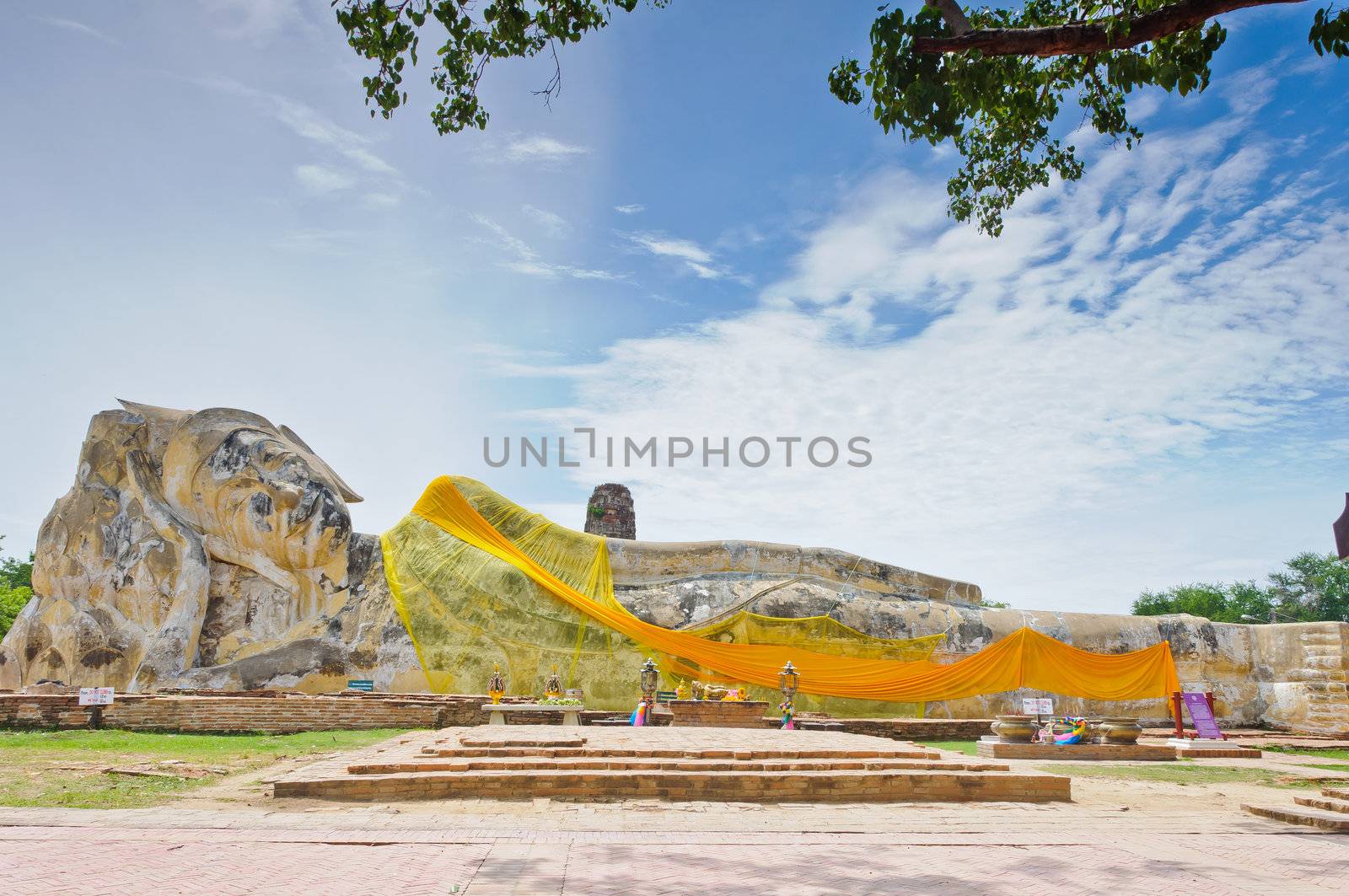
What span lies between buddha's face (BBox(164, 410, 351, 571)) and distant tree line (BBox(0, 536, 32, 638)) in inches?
490

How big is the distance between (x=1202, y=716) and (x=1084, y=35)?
11.3m

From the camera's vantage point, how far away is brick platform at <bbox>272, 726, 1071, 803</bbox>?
7.07 meters

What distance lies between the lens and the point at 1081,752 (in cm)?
1176

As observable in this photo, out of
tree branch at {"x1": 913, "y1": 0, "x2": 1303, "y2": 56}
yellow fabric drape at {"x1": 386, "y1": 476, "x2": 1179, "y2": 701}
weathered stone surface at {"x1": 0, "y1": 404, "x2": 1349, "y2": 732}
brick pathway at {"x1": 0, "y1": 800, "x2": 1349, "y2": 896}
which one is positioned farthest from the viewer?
yellow fabric drape at {"x1": 386, "y1": 476, "x2": 1179, "y2": 701}

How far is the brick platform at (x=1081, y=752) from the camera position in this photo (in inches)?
449

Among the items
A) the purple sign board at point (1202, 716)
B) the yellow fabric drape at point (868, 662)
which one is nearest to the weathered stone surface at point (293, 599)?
the yellow fabric drape at point (868, 662)

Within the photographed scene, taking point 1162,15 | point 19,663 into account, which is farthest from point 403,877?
point 19,663

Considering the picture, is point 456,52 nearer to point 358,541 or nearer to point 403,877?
point 403,877

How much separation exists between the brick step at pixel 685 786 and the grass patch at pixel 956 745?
4.77 metres

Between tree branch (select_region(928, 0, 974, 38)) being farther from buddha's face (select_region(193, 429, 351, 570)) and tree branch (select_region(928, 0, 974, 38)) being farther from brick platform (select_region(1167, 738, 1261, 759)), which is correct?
buddha's face (select_region(193, 429, 351, 570))

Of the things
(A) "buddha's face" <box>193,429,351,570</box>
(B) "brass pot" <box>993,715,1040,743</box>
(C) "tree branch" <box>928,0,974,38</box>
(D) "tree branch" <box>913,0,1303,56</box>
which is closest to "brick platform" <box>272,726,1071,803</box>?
(B) "brass pot" <box>993,715,1040,743</box>

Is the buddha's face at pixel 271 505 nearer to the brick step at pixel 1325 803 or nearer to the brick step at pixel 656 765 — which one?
the brick step at pixel 656 765

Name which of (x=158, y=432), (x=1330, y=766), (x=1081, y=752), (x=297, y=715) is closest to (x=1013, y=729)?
(x=1081, y=752)

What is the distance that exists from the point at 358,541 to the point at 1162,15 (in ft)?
54.2
